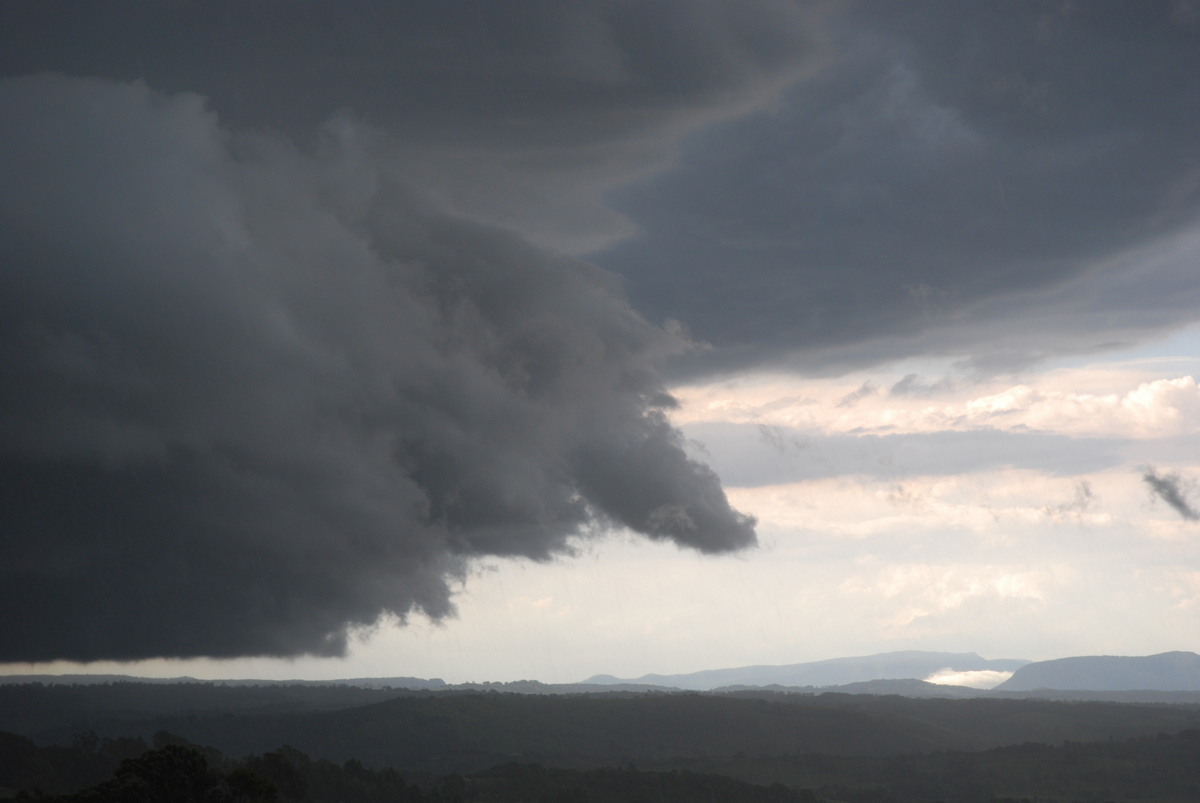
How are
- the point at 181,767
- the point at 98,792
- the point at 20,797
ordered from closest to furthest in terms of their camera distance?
the point at 98,792
the point at 181,767
the point at 20,797

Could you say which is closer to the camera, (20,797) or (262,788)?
(262,788)

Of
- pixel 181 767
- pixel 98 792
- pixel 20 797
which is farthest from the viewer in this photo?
pixel 20 797

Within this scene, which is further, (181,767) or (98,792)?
(181,767)

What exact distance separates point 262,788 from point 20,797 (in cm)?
5333

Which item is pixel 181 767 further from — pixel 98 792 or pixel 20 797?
pixel 20 797

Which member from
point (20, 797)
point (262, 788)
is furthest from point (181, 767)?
point (20, 797)

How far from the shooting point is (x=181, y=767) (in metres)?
168

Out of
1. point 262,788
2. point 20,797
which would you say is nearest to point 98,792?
point 262,788

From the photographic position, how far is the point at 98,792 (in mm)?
155875

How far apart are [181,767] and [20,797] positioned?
4220 centimetres

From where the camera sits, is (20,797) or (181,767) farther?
(20,797)

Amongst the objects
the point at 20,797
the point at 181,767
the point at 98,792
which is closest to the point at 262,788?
A: the point at 181,767

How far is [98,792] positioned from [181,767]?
14.5 meters

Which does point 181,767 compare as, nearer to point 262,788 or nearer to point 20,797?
point 262,788
